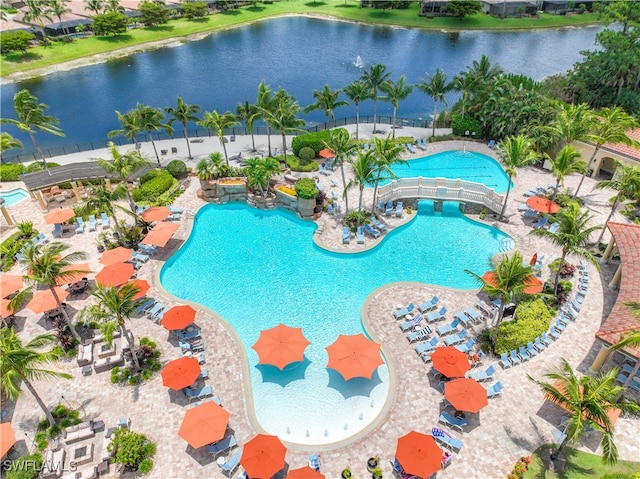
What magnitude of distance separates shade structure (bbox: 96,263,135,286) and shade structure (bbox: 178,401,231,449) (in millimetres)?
13614

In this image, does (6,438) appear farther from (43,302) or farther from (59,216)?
(59,216)

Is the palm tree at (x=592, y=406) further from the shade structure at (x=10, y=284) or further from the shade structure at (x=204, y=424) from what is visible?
the shade structure at (x=10, y=284)

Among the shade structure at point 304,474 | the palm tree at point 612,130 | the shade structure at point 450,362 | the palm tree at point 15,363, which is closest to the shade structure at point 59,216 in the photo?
the palm tree at point 15,363

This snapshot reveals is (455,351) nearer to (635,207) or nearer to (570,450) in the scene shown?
(570,450)

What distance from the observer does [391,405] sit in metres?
25.0

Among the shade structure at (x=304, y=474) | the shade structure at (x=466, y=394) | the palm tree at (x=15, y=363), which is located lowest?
the shade structure at (x=304, y=474)

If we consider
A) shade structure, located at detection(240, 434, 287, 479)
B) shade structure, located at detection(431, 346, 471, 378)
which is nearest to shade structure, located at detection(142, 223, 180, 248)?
shade structure, located at detection(240, 434, 287, 479)

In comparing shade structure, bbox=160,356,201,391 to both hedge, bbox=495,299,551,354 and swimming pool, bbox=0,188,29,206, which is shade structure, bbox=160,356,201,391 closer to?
hedge, bbox=495,299,551,354

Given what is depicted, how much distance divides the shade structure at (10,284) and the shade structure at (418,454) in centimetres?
2971

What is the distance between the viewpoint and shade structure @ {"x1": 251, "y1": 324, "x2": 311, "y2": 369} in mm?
26125

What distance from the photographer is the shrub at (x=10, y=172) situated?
160 ft

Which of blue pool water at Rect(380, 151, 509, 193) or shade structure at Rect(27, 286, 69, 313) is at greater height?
shade structure at Rect(27, 286, 69, 313)

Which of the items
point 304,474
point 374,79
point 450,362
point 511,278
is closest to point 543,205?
point 511,278

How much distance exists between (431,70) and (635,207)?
56.2 meters
